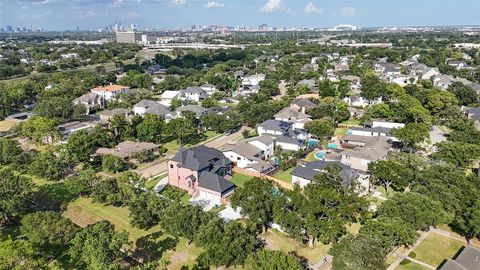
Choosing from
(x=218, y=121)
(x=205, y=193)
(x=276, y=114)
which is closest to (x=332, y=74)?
(x=276, y=114)

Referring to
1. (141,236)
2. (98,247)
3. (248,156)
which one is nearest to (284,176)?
(248,156)

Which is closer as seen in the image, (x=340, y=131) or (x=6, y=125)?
(x=340, y=131)

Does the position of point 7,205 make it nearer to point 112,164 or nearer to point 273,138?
point 112,164

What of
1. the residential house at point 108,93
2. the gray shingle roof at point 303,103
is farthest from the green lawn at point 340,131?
the residential house at point 108,93

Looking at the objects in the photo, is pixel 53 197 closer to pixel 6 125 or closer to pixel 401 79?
pixel 6 125

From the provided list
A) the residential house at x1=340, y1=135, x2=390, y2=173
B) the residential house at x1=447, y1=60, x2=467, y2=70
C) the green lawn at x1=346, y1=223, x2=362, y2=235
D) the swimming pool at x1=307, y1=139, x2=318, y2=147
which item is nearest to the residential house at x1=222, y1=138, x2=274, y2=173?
the swimming pool at x1=307, y1=139, x2=318, y2=147
